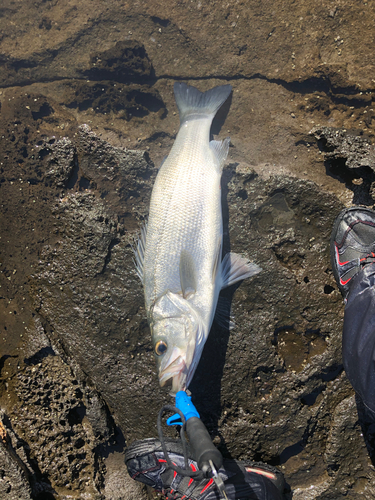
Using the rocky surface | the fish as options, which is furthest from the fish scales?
the rocky surface

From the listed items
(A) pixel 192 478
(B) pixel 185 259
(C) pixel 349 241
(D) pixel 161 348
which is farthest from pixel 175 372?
(C) pixel 349 241

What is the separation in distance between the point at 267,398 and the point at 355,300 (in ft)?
4.37

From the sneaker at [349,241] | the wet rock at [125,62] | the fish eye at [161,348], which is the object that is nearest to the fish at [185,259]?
the fish eye at [161,348]

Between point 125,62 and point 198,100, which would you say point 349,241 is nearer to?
point 198,100

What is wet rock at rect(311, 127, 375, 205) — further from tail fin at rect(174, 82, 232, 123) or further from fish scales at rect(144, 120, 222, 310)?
fish scales at rect(144, 120, 222, 310)

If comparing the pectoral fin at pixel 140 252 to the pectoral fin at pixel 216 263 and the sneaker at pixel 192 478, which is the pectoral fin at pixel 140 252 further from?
the sneaker at pixel 192 478

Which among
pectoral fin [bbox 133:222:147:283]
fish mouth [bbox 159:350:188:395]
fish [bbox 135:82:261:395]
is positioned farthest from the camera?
pectoral fin [bbox 133:222:147:283]

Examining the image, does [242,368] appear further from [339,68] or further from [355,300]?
[339,68]

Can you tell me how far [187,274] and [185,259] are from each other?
141 mm

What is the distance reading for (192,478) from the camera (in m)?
2.94

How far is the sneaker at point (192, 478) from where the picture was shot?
2.91 metres

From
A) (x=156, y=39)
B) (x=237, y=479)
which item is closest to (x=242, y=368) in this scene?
(x=237, y=479)

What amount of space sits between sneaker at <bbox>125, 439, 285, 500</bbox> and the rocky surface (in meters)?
0.17

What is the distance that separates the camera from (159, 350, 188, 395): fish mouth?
2541mm
